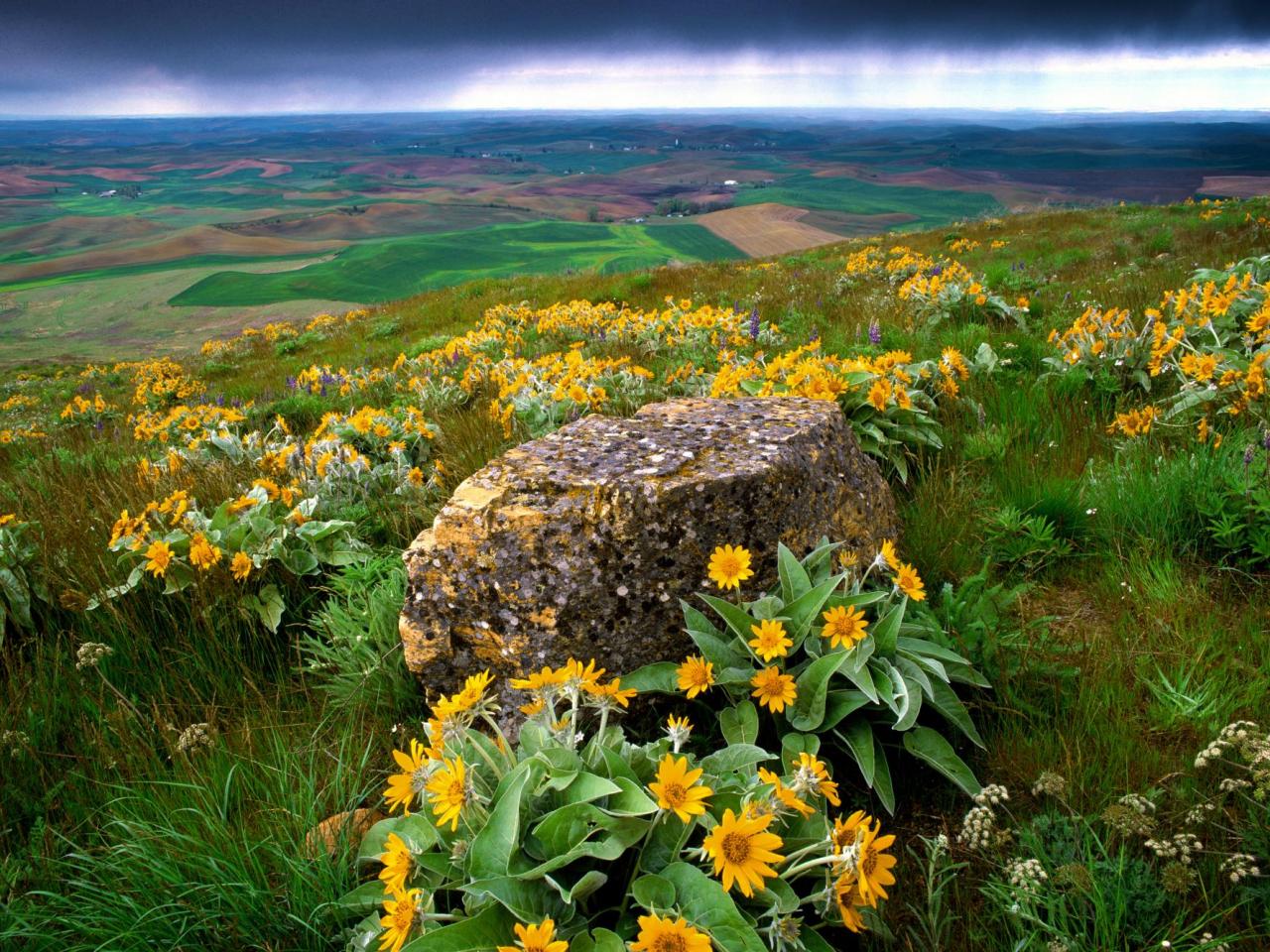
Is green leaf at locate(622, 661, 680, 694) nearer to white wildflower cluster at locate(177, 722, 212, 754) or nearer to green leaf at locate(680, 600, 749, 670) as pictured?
green leaf at locate(680, 600, 749, 670)

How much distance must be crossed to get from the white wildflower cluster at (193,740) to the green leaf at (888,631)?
7.35 ft

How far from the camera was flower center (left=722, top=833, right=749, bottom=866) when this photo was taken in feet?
4.59

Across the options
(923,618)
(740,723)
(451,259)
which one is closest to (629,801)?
(740,723)

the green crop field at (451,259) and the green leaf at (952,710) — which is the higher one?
the green crop field at (451,259)

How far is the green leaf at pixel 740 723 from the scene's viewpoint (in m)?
1.98

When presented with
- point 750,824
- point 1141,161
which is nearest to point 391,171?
point 1141,161

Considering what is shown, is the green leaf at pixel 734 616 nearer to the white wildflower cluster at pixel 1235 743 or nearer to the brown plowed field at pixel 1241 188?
the white wildflower cluster at pixel 1235 743

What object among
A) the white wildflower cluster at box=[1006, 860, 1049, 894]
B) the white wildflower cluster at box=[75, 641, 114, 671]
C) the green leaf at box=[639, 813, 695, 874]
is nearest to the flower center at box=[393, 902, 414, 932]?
the green leaf at box=[639, 813, 695, 874]

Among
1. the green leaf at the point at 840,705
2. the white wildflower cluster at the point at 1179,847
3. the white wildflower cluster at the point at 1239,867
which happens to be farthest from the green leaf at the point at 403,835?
the white wildflower cluster at the point at 1239,867

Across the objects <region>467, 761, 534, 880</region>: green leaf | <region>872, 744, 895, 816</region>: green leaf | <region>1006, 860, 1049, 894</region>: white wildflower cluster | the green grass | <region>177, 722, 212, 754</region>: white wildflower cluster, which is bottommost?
<region>177, 722, 212, 754</region>: white wildflower cluster

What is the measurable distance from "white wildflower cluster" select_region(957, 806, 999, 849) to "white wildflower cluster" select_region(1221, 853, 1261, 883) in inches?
18.0

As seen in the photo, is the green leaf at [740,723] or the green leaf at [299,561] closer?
the green leaf at [740,723]

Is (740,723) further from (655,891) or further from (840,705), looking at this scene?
(655,891)

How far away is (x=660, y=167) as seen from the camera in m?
147
